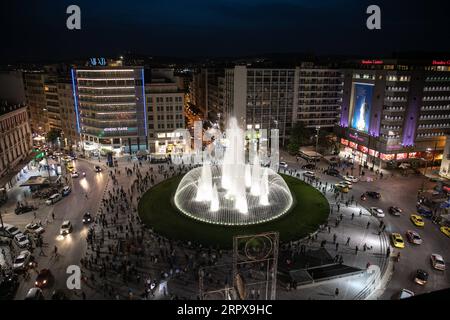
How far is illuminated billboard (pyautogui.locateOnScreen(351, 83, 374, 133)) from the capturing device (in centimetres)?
7156

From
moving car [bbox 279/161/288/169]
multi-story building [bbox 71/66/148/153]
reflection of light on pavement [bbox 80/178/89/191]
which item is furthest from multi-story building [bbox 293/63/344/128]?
reflection of light on pavement [bbox 80/178/89/191]

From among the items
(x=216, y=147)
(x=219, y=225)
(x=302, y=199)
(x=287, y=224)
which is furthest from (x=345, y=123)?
(x=219, y=225)

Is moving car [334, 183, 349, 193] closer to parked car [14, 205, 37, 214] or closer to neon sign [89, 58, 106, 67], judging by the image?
parked car [14, 205, 37, 214]

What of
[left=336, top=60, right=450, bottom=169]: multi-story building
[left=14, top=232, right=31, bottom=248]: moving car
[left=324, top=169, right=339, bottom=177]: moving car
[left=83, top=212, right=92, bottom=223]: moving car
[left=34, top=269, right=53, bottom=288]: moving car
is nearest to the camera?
[left=34, top=269, right=53, bottom=288]: moving car

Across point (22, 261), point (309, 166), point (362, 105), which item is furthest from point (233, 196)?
point (362, 105)

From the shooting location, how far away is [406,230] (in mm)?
39844

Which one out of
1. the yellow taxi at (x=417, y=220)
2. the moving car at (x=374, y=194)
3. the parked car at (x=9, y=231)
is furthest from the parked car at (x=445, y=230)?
the parked car at (x=9, y=231)

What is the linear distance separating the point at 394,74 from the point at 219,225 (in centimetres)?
4915

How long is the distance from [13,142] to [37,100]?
40611 millimetres

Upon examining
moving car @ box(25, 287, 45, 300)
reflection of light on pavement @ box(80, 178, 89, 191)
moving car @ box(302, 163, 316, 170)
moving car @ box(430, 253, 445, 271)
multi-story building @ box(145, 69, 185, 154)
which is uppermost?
multi-story building @ box(145, 69, 185, 154)

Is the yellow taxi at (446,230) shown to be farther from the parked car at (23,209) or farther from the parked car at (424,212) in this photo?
the parked car at (23,209)

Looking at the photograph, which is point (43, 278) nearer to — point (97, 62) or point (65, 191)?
point (65, 191)

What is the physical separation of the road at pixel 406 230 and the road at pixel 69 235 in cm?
2978

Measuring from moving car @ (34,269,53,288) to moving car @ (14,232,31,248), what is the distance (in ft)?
24.5
